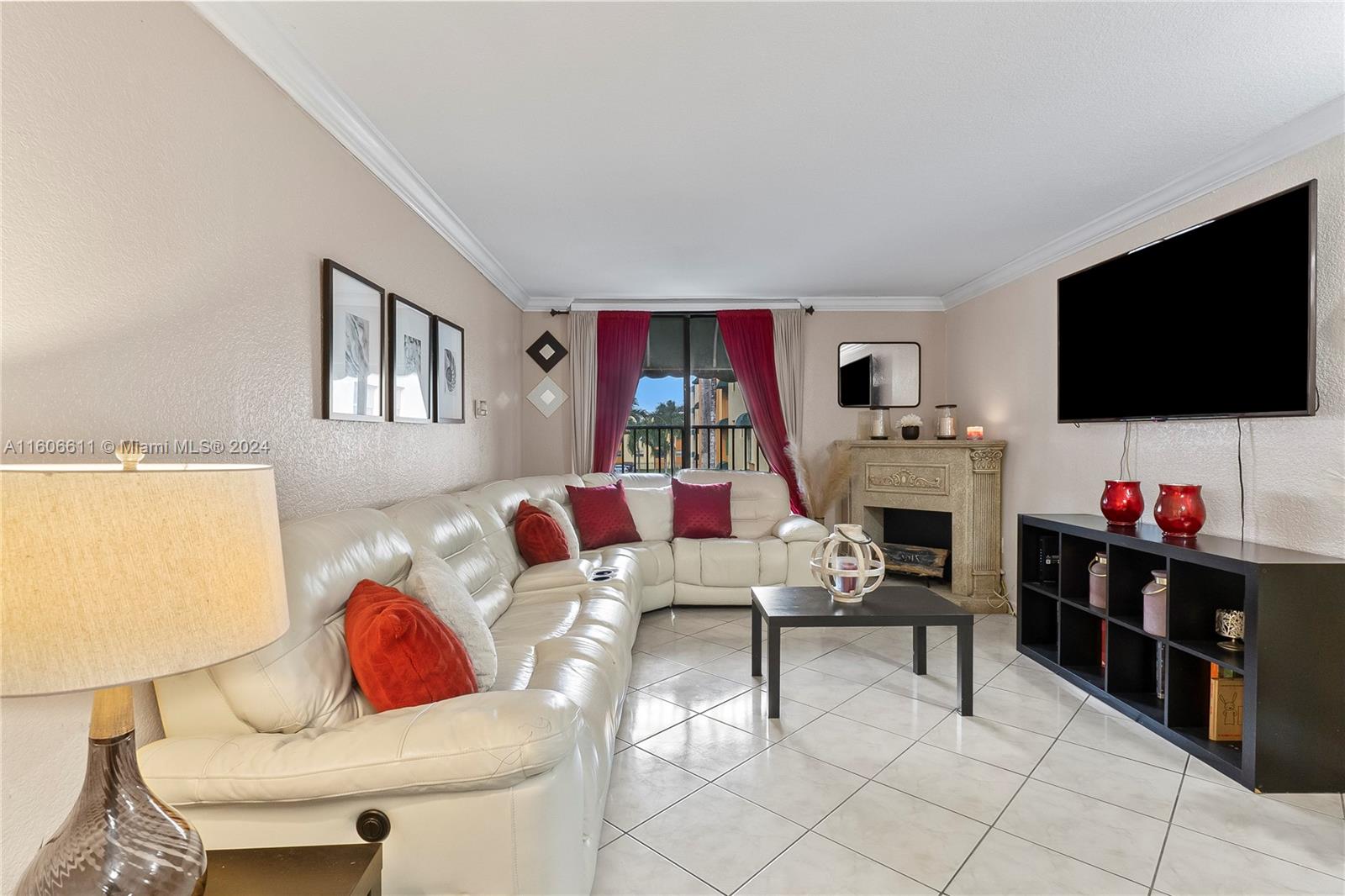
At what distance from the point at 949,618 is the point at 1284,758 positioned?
111 centimetres

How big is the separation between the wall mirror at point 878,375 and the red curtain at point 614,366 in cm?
178

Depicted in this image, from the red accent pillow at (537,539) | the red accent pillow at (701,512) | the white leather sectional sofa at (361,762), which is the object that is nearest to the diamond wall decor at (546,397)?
the red accent pillow at (701,512)

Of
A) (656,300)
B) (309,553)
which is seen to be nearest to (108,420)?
(309,553)

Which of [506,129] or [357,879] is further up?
[506,129]

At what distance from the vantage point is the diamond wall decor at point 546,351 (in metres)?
5.57

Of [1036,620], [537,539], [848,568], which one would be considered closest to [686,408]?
[537,539]

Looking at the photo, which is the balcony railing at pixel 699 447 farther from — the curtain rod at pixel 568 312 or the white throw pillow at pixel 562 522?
the white throw pillow at pixel 562 522

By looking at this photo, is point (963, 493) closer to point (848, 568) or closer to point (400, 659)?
point (848, 568)

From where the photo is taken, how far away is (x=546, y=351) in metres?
5.58

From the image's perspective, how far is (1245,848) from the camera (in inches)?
74.7

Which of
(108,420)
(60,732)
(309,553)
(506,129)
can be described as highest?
(506,129)

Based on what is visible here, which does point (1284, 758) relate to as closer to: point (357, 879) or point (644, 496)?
point (357, 879)

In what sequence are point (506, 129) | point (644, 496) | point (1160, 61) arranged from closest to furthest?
point (1160, 61) < point (506, 129) < point (644, 496)

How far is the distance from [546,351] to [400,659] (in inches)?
A: 168
